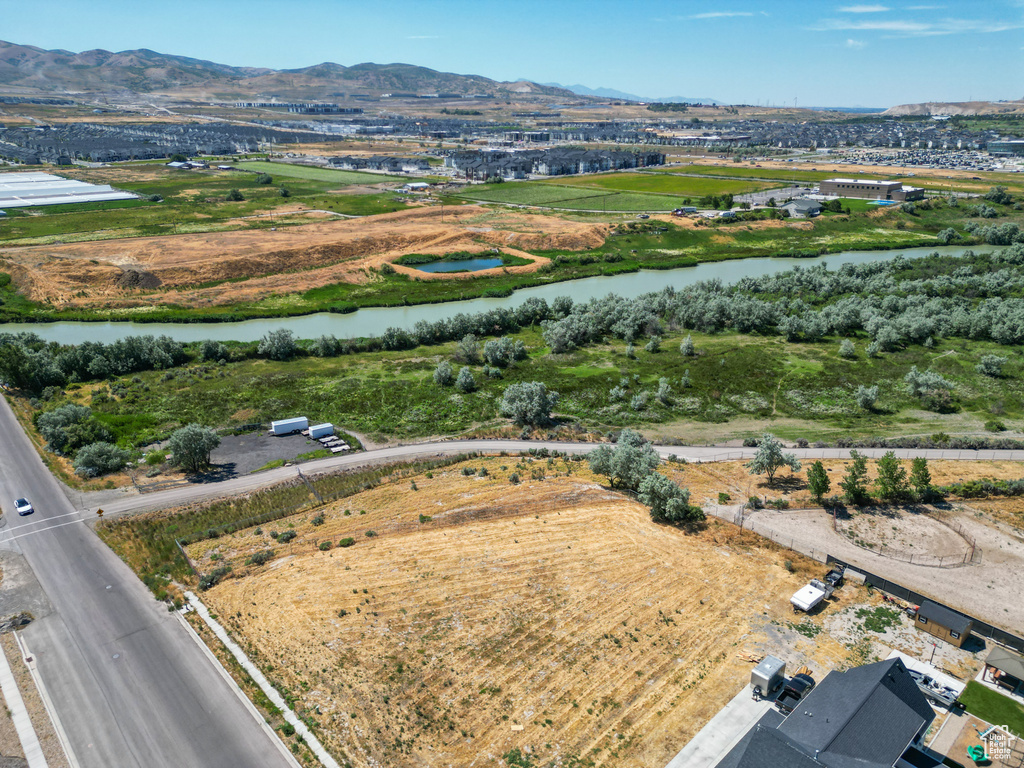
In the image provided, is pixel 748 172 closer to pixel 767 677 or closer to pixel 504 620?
pixel 504 620

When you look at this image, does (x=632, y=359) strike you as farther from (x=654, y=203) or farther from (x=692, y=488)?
(x=654, y=203)

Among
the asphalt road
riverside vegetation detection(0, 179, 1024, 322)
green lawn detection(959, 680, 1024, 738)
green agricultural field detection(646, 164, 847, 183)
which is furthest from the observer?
green agricultural field detection(646, 164, 847, 183)

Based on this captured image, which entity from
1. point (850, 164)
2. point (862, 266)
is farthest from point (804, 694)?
point (850, 164)

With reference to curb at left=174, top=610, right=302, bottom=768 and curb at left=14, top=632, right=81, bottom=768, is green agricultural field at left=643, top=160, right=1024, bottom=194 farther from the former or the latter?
curb at left=14, top=632, right=81, bottom=768

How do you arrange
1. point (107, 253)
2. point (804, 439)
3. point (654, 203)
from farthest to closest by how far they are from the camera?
point (654, 203) < point (107, 253) < point (804, 439)

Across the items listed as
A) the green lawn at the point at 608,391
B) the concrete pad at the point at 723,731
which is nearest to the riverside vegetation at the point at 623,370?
the green lawn at the point at 608,391

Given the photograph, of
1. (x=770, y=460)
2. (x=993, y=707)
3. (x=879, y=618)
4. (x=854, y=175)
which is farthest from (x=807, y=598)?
(x=854, y=175)

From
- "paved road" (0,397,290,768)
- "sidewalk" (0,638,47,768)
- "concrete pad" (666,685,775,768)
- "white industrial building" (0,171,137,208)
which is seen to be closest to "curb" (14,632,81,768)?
"paved road" (0,397,290,768)
